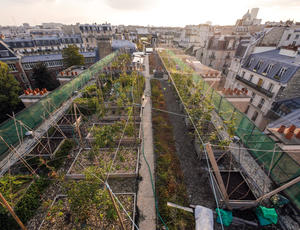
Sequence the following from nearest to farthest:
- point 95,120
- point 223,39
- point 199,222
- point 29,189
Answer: point 199,222 → point 29,189 → point 95,120 → point 223,39

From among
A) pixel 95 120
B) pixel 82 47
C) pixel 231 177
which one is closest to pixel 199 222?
pixel 231 177

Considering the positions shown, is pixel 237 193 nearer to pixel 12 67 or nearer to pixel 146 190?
pixel 146 190

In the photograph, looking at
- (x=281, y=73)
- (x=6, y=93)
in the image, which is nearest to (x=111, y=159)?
(x=281, y=73)

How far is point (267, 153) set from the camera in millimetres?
9883

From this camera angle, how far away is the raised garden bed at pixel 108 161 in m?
9.67

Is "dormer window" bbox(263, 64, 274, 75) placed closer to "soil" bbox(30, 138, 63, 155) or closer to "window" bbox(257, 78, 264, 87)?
"window" bbox(257, 78, 264, 87)

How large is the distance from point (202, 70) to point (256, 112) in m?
11.8

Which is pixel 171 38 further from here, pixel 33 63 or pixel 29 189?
pixel 29 189

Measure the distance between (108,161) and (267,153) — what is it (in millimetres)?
12095

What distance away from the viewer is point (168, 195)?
873 cm

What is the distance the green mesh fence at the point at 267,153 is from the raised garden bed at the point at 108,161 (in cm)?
803

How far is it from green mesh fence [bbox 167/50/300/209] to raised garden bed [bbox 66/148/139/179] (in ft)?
26.3

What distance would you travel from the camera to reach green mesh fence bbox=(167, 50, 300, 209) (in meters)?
8.03

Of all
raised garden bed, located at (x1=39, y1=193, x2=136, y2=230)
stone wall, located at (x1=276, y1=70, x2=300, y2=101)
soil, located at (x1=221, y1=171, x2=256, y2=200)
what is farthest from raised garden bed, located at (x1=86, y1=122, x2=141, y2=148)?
stone wall, located at (x1=276, y1=70, x2=300, y2=101)
